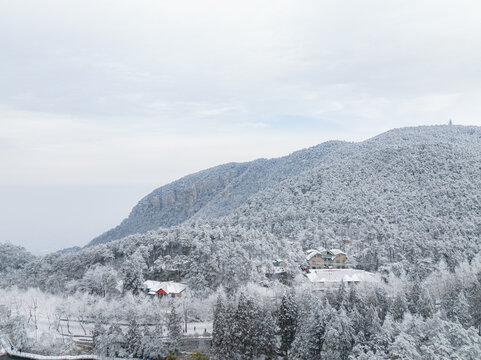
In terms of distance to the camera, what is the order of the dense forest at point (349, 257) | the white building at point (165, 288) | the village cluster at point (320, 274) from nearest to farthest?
the dense forest at point (349, 257) → the white building at point (165, 288) → the village cluster at point (320, 274)

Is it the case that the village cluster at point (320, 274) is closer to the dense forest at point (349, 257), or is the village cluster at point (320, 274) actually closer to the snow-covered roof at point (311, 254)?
the snow-covered roof at point (311, 254)

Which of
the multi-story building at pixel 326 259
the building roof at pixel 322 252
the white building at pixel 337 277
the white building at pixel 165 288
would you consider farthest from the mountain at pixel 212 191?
the white building at pixel 337 277

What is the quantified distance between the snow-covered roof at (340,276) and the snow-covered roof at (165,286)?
16610 mm

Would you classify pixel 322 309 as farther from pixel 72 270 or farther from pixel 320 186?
pixel 320 186

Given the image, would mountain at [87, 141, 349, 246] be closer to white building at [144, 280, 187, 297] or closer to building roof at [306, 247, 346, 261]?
building roof at [306, 247, 346, 261]

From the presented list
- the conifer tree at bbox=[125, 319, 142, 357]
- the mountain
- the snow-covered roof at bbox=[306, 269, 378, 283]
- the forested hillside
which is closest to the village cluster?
the snow-covered roof at bbox=[306, 269, 378, 283]

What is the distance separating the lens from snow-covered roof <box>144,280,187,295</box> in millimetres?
42331

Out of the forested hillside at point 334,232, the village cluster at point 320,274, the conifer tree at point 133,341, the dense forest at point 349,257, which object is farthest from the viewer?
the forested hillside at point 334,232

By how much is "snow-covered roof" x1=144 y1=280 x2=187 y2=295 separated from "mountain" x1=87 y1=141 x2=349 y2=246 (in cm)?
6506

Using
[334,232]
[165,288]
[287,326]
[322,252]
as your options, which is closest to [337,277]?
[322,252]

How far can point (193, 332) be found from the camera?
120ft

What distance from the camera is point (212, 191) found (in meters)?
150

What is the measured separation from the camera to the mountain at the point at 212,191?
12125 centimetres

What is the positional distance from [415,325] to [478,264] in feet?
71.8
